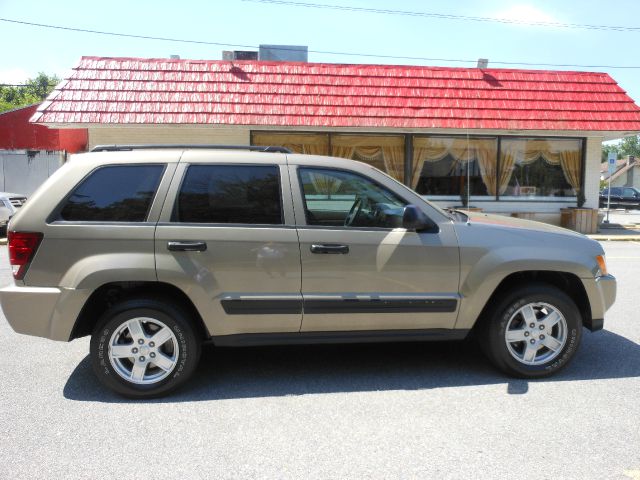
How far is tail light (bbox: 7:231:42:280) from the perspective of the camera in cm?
370

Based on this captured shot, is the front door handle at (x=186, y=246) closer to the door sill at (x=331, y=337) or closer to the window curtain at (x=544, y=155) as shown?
the door sill at (x=331, y=337)

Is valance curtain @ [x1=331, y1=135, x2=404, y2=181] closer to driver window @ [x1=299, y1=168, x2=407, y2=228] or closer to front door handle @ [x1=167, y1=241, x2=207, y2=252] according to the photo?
driver window @ [x1=299, y1=168, x2=407, y2=228]

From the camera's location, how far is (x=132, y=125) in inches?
556

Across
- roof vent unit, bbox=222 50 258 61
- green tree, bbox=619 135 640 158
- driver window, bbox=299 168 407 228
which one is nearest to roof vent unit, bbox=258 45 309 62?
roof vent unit, bbox=222 50 258 61

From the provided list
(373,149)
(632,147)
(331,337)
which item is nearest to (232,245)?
(331,337)

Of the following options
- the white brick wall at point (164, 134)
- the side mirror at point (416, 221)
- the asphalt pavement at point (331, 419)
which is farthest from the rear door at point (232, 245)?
the white brick wall at point (164, 134)

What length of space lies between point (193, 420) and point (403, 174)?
43.0 feet

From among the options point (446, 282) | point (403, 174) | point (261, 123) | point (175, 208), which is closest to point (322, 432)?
point (446, 282)

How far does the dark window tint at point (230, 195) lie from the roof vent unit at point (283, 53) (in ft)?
52.1

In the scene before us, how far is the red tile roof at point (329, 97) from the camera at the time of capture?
47.1 feet

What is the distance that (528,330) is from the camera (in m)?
4.17

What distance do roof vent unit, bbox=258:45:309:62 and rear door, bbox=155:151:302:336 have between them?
1591 centimetres

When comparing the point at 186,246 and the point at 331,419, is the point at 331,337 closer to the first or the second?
the point at 331,419

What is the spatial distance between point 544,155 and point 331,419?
48.7 feet
